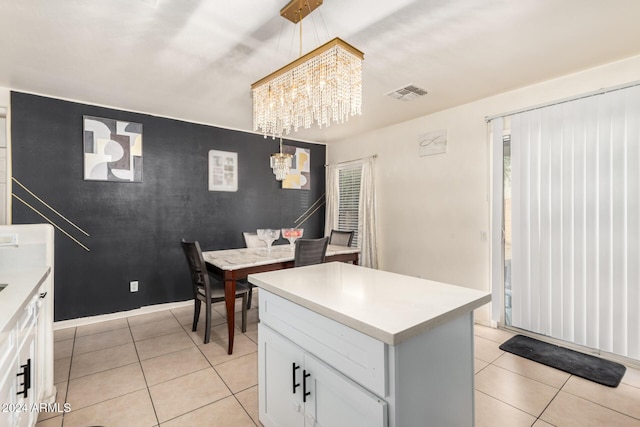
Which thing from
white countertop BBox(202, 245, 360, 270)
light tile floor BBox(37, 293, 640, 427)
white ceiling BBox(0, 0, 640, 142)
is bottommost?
light tile floor BBox(37, 293, 640, 427)

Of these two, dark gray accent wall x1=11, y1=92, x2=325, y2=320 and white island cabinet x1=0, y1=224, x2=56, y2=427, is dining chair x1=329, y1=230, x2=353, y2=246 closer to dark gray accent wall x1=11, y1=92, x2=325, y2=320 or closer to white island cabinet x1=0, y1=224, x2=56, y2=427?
dark gray accent wall x1=11, y1=92, x2=325, y2=320

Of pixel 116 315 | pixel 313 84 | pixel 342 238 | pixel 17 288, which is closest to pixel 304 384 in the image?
pixel 17 288

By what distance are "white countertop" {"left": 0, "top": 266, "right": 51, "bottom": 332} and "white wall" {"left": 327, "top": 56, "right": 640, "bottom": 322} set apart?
11.8 ft

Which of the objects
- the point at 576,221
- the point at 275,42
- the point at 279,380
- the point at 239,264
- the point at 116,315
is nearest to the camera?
the point at 279,380

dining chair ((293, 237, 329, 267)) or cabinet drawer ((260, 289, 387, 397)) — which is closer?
cabinet drawer ((260, 289, 387, 397))

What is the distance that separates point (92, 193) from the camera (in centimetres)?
333

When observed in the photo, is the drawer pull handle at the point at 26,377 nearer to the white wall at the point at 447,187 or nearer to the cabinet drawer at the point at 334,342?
the cabinet drawer at the point at 334,342

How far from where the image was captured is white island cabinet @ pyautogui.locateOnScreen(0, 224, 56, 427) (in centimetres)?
118

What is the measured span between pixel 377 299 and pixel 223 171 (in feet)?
11.4

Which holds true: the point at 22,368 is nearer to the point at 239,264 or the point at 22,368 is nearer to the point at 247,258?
the point at 239,264

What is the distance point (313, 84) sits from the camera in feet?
5.96

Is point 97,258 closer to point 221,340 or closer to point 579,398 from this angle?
point 221,340

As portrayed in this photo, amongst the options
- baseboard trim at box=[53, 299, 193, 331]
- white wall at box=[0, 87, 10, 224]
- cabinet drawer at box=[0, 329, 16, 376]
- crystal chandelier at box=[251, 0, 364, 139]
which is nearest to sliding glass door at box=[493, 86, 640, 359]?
crystal chandelier at box=[251, 0, 364, 139]

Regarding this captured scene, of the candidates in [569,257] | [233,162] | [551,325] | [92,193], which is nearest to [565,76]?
[569,257]
